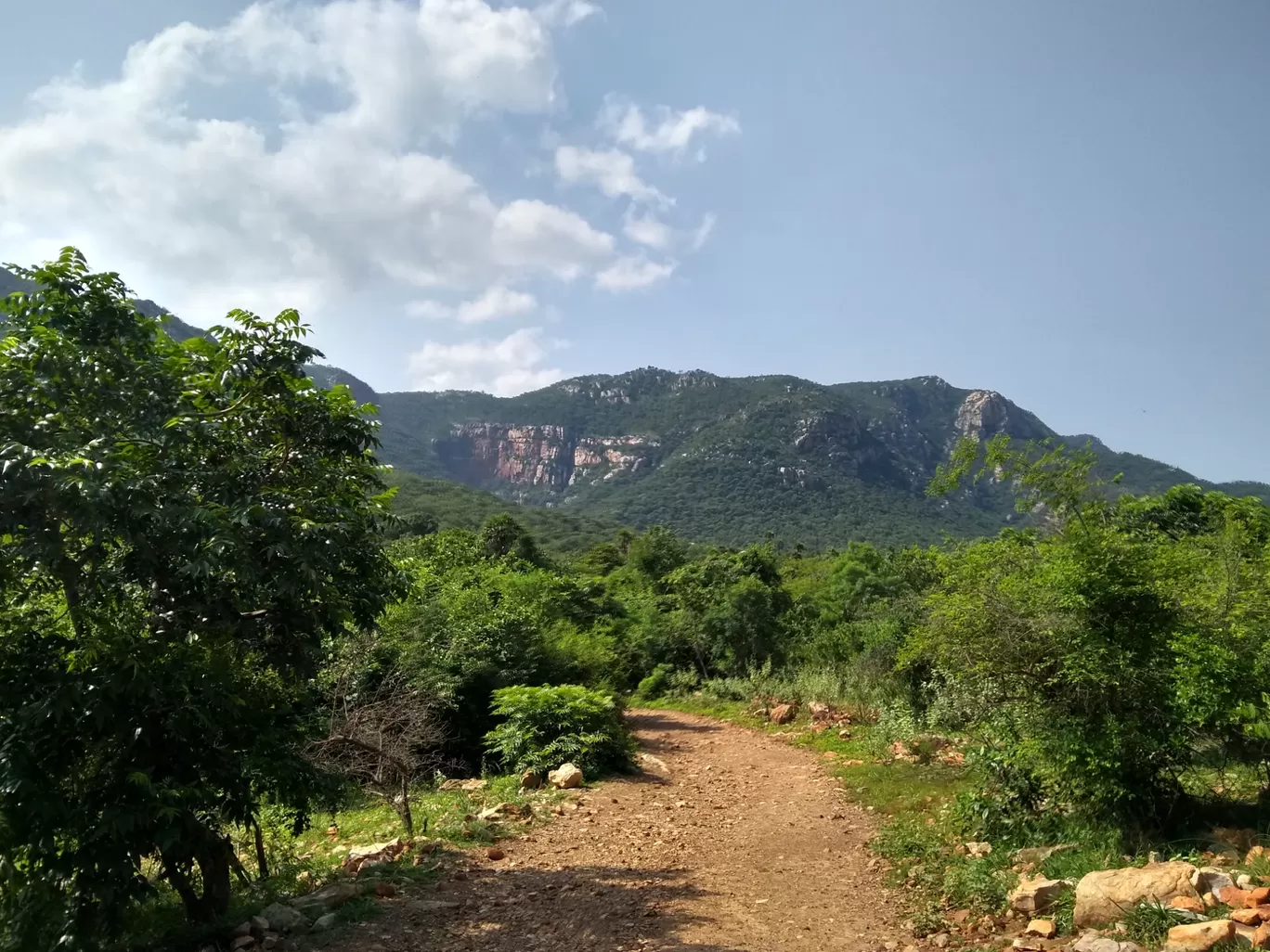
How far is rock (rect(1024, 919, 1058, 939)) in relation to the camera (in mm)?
5410

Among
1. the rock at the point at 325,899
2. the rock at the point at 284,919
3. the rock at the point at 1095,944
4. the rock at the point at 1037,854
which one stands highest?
the rock at the point at 1095,944

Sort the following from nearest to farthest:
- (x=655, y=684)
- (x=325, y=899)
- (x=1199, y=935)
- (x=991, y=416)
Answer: (x=1199, y=935), (x=325, y=899), (x=655, y=684), (x=991, y=416)

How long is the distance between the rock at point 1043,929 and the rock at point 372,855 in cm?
610

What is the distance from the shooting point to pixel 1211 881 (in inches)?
202

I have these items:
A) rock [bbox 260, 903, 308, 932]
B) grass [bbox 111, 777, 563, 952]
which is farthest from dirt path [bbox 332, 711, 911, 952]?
rock [bbox 260, 903, 308, 932]

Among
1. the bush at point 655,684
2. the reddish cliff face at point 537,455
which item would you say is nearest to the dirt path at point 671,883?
the bush at point 655,684

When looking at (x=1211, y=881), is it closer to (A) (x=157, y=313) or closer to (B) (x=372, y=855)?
(B) (x=372, y=855)

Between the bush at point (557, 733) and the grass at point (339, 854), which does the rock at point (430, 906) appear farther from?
the bush at point (557, 733)

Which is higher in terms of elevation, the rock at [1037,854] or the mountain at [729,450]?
the mountain at [729,450]

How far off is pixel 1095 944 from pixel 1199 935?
59 cm

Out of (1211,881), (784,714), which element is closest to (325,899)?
(1211,881)

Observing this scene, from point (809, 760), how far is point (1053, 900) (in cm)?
891

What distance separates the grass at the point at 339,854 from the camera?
6073 mm

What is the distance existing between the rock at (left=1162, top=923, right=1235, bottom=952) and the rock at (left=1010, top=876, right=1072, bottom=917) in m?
1.20
